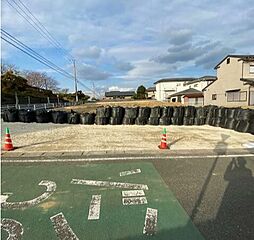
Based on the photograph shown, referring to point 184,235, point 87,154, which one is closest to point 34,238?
point 184,235

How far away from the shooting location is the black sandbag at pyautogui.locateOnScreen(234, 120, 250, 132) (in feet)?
31.8

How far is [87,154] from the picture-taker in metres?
5.97

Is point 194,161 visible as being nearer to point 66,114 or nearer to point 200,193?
point 200,193

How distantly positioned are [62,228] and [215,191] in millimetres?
2560

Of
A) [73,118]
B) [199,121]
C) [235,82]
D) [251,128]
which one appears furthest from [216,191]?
[235,82]

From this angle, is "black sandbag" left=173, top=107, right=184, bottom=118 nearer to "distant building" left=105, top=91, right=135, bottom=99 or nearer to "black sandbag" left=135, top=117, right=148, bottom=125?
"black sandbag" left=135, top=117, right=148, bottom=125

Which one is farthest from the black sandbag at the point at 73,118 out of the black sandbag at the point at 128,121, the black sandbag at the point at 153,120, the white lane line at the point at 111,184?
the white lane line at the point at 111,184

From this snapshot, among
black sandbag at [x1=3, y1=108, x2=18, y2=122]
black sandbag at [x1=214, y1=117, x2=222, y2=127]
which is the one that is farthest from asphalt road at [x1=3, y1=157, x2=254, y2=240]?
black sandbag at [x1=3, y1=108, x2=18, y2=122]

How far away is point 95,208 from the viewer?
3055mm

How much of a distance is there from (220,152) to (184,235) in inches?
173

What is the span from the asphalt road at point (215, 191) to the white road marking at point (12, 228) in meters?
2.20

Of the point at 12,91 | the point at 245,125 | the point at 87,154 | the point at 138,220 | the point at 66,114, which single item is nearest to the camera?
the point at 138,220

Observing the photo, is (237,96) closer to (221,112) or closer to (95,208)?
(221,112)

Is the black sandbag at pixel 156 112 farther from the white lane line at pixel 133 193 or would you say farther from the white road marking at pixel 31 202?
the white road marking at pixel 31 202
